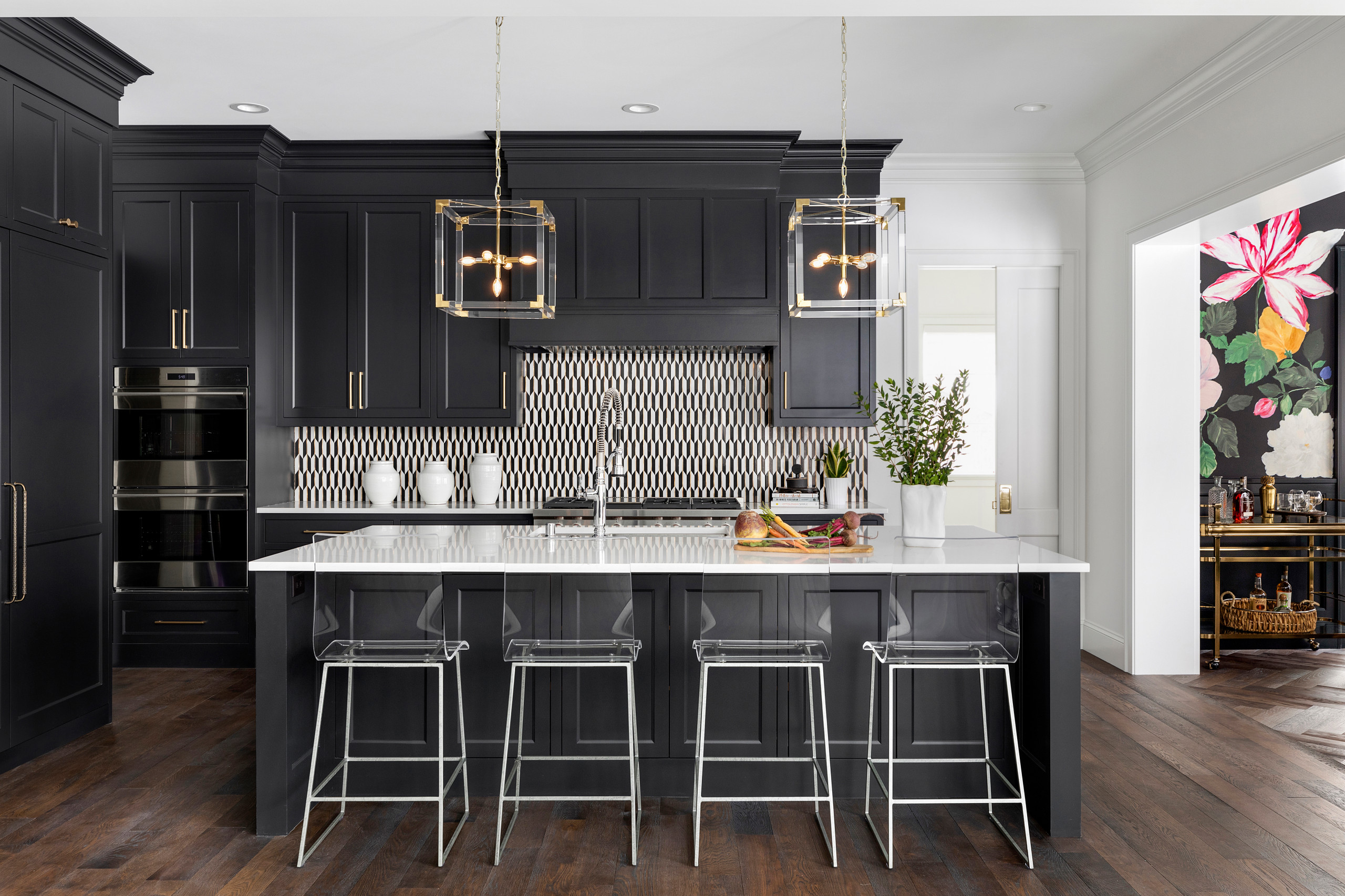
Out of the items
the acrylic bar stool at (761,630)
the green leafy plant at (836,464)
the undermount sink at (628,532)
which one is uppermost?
the green leafy plant at (836,464)

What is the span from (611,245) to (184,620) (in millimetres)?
3283

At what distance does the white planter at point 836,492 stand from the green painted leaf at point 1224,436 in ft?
7.84

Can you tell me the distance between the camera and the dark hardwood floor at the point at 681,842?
253cm

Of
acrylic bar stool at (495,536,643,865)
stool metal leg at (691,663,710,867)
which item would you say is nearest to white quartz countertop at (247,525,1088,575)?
acrylic bar stool at (495,536,643,865)

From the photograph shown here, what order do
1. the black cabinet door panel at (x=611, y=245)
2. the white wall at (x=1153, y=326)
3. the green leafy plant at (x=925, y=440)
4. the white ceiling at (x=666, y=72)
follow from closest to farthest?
the green leafy plant at (x=925, y=440) → the white ceiling at (x=666, y=72) → the white wall at (x=1153, y=326) → the black cabinet door panel at (x=611, y=245)

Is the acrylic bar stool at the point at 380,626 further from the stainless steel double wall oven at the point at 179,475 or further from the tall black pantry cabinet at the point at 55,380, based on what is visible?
the stainless steel double wall oven at the point at 179,475

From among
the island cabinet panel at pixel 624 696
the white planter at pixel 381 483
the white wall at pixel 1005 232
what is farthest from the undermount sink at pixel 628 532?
the white wall at pixel 1005 232

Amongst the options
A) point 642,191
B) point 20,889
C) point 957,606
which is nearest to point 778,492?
point 642,191

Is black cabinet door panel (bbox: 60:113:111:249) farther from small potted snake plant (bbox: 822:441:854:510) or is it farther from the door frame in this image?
the door frame

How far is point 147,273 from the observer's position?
4926mm

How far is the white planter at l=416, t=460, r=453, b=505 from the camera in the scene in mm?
5207

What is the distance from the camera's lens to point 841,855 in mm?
2711

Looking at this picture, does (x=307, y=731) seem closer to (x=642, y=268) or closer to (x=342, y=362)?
(x=342, y=362)

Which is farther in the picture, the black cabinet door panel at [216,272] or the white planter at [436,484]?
the white planter at [436,484]
